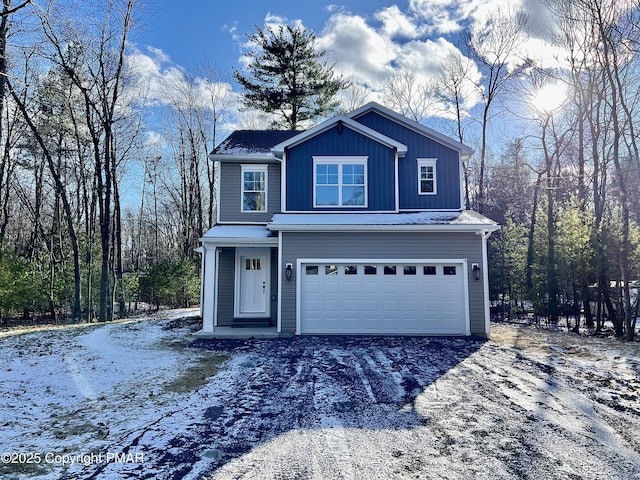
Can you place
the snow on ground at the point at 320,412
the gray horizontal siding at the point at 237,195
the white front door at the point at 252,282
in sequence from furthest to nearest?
the gray horizontal siding at the point at 237,195 → the white front door at the point at 252,282 → the snow on ground at the point at 320,412

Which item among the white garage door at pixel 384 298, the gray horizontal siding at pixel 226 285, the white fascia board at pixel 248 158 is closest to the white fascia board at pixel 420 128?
the white fascia board at pixel 248 158

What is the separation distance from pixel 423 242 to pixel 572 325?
7877mm

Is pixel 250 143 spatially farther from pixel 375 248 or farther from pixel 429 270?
pixel 429 270

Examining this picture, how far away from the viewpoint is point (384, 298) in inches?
387

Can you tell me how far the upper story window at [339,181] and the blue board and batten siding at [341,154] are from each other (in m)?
0.15

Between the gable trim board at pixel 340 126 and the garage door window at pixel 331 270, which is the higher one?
the gable trim board at pixel 340 126

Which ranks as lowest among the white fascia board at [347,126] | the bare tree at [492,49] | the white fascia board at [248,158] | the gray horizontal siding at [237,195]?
the gray horizontal siding at [237,195]

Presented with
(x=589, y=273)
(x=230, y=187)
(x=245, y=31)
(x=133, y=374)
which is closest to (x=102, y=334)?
(x=133, y=374)

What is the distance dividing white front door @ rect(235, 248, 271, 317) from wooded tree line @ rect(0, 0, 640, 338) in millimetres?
6534

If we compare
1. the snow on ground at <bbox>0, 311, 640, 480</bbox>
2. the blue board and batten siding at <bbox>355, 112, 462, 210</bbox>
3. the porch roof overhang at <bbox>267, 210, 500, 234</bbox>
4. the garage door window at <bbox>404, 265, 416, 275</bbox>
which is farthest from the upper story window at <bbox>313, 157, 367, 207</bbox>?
the snow on ground at <bbox>0, 311, 640, 480</bbox>

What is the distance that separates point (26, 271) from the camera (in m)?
15.2

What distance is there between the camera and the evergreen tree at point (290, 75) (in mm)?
21188

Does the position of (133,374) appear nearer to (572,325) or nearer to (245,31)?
(572,325)

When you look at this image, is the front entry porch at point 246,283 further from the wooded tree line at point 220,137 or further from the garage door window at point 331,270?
the wooded tree line at point 220,137
